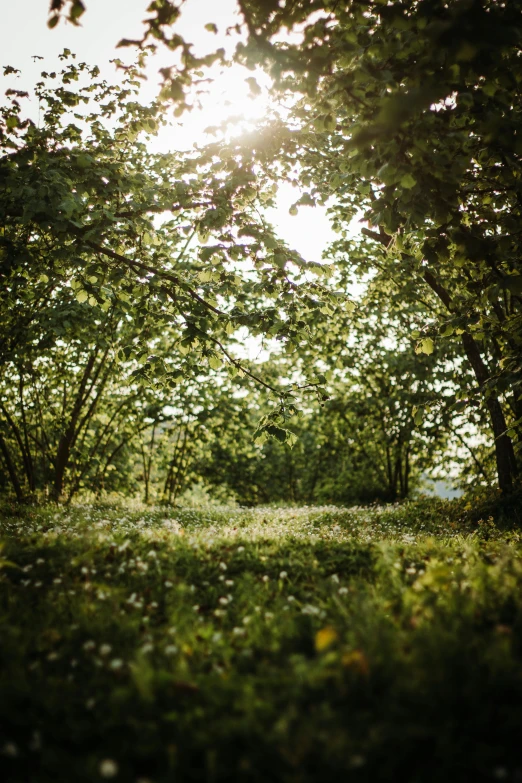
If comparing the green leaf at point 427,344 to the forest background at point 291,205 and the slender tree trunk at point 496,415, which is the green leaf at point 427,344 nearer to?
the forest background at point 291,205

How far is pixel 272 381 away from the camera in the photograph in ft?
72.4

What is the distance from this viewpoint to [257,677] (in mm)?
2865

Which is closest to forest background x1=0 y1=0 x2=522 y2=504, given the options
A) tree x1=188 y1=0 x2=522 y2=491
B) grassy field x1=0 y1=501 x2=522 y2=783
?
tree x1=188 y1=0 x2=522 y2=491

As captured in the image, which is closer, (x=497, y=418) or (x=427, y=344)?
(x=427, y=344)

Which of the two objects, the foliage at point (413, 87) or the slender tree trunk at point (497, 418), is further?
the slender tree trunk at point (497, 418)

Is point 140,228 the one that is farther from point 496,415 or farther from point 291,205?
point 496,415

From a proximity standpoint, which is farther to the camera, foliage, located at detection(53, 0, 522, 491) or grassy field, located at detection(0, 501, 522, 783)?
foliage, located at detection(53, 0, 522, 491)

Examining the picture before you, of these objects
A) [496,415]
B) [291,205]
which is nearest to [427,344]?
[291,205]

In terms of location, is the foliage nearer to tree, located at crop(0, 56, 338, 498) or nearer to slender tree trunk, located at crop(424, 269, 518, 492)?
tree, located at crop(0, 56, 338, 498)

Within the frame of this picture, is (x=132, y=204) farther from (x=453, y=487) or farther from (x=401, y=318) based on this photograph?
(x=453, y=487)

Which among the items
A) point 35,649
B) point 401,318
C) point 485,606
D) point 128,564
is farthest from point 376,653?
point 401,318

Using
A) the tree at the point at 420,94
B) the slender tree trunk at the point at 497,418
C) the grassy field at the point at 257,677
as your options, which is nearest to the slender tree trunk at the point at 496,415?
the slender tree trunk at the point at 497,418

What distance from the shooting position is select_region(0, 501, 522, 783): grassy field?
2.29m

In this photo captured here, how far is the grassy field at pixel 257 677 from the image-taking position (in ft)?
7.52
